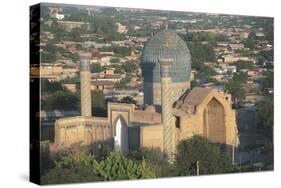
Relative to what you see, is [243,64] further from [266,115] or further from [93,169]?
[93,169]

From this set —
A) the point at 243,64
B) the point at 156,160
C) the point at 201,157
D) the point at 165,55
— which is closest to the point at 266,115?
the point at 243,64

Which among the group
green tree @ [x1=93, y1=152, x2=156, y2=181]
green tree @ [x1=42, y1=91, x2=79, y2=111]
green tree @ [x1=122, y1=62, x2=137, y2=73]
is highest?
green tree @ [x1=122, y1=62, x2=137, y2=73]

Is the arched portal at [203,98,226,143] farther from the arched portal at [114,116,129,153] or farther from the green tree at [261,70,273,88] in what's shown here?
the arched portal at [114,116,129,153]

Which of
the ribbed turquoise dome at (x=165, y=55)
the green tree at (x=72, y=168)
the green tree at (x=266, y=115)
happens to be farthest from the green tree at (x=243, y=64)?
the green tree at (x=72, y=168)

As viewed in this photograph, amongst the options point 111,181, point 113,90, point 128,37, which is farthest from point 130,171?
point 128,37

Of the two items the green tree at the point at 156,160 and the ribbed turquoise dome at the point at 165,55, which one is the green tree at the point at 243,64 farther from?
the green tree at the point at 156,160

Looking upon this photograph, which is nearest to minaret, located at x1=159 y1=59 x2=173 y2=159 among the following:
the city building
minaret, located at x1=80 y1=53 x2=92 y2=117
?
the city building

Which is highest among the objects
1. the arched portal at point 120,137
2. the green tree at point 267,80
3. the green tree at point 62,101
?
the green tree at point 267,80
